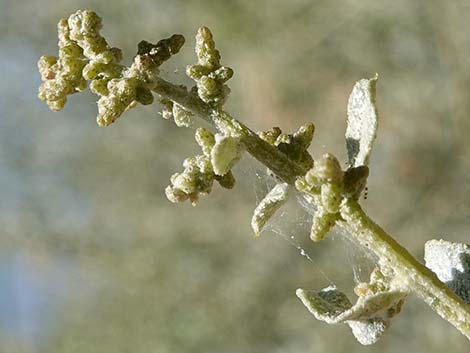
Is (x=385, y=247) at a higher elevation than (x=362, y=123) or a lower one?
lower

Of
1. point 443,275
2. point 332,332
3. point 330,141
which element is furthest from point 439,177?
point 443,275

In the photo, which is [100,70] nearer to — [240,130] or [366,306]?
[240,130]

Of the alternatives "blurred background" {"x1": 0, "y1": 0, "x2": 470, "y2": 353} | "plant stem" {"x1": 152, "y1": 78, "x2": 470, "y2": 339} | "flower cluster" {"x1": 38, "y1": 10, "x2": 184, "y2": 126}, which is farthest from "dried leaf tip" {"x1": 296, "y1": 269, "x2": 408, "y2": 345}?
"blurred background" {"x1": 0, "y1": 0, "x2": 470, "y2": 353}

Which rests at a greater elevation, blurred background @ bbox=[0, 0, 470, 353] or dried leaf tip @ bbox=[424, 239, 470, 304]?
blurred background @ bbox=[0, 0, 470, 353]

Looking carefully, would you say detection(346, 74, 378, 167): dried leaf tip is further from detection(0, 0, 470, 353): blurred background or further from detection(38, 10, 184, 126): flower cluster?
detection(0, 0, 470, 353): blurred background

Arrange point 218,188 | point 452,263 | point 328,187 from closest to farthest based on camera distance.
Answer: point 328,187 → point 452,263 → point 218,188

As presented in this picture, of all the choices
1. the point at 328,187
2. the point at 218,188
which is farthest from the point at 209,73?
the point at 218,188

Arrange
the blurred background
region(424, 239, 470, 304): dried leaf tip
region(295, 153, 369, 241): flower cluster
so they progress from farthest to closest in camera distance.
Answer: the blurred background
region(424, 239, 470, 304): dried leaf tip
region(295, 153, 369, 241): flower cluster
